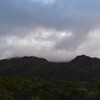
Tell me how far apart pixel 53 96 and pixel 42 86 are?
477 inches

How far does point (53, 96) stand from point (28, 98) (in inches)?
367

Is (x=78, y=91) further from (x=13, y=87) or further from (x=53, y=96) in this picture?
(x=13, y=87)

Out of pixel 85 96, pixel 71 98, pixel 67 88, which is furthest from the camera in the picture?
pixel 67 88

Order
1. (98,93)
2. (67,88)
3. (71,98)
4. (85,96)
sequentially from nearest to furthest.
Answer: (98,93)
(71,98)
(85,96)
(67,88)

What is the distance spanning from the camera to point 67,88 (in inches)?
4884

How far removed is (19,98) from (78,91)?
63.1ft

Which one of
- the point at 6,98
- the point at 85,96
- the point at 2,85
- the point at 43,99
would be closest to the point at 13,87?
the point at 2,85

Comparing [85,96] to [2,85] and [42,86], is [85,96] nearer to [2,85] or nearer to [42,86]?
[42,86]

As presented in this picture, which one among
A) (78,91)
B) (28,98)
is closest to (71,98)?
(78,91)

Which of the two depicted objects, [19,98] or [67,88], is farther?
[67,88]

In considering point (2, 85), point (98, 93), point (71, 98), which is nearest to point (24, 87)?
point (2, 85)

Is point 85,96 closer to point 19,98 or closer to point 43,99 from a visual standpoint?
point 43,99

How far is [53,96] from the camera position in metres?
109

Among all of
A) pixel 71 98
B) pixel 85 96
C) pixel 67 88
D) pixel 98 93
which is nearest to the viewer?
pixel 98 93
